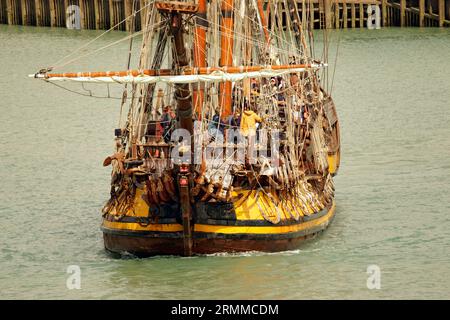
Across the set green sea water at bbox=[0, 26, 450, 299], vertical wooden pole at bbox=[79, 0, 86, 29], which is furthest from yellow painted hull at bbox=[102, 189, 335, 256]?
vertical wooden pole at bbox=[79, 0, 86, 29]

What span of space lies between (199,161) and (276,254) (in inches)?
103

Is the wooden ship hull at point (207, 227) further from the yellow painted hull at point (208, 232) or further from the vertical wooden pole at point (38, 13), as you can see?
the vertical wooden pole at point (38, 13)

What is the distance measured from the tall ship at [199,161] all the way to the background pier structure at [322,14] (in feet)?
152

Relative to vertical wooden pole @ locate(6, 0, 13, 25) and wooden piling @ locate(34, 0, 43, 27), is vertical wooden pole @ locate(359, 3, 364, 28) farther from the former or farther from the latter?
vertical wooden pole @ locate(6, 0, 13, 25)

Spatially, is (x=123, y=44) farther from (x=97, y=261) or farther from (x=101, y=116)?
(x=97, y=261)

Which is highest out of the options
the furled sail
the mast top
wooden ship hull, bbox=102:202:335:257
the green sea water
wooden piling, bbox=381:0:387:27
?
the mast top

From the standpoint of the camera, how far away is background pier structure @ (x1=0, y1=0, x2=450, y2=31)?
82.9 m

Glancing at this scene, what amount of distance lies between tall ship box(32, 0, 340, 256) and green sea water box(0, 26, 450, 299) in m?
0.58

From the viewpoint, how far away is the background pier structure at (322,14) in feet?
272

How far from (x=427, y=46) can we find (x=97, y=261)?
4472 cm

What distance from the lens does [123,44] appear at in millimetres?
Answer: 77000

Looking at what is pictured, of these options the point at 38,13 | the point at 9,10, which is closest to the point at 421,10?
the point at 38,13

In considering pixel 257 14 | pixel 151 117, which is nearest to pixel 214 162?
pixel 151 117

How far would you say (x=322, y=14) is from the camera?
81.5 meters
